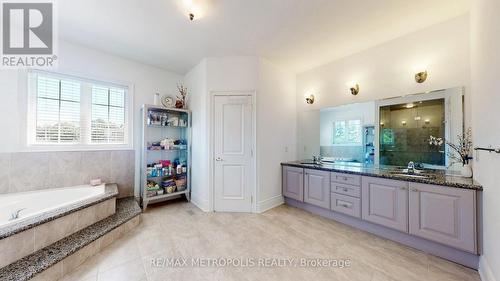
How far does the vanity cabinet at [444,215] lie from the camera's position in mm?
1764

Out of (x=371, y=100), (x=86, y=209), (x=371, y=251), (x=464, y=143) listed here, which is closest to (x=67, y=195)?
(x=86, y=209)

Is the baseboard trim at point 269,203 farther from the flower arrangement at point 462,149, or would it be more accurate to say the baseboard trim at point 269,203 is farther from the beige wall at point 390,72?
the flower arrangement at point 462,149

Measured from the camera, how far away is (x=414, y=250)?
6.93 feet

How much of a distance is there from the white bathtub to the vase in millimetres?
4540

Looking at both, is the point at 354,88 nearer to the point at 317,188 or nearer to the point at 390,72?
the point at 390,72

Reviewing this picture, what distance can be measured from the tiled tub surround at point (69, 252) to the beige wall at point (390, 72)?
10.6 feet

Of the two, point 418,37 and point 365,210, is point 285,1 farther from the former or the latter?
point 365,210

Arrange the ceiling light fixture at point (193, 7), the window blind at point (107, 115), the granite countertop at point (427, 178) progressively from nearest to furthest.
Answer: the granite countertop at point (427, 178) < the ceiling light fixture at point (193, 7) < the window blind at point (107, 115)

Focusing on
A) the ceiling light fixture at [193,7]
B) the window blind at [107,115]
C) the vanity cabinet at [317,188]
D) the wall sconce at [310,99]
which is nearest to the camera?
the ceiling light fixture at [193,7]

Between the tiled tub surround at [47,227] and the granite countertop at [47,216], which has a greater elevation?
the granite countertop at [47,216]

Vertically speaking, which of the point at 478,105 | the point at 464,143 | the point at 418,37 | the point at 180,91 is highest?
the point at 418,37

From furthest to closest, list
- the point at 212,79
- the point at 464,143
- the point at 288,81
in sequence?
the point at 288,81, the point at 212,79, the point at 464,143

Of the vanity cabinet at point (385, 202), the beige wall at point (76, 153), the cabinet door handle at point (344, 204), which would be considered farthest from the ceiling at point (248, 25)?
the cabinet door handle at point (344, 204)

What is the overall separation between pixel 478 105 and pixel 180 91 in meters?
4.30
